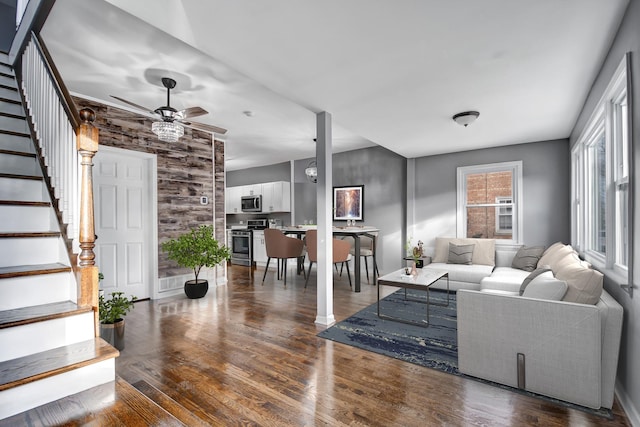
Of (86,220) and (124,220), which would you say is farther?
(124,220)

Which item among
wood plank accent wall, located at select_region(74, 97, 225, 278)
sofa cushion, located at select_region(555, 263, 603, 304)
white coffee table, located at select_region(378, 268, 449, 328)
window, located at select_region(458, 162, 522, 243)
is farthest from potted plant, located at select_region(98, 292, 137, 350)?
window, located at select_region(458, 162, 522, 243)

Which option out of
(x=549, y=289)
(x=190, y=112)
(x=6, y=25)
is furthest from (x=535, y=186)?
(x=6, y=25)

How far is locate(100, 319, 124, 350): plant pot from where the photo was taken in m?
2.68

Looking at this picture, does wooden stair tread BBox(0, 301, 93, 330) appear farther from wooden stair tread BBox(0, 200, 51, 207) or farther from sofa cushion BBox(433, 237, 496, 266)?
sofa cushion BBox(433, 237, 496, 266)

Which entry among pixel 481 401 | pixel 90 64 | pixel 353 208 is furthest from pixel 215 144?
pixel 481 401

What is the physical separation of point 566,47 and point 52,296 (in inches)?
146

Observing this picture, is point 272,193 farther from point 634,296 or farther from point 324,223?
point 634,296

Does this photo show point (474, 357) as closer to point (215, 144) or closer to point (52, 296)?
point (52, 296)

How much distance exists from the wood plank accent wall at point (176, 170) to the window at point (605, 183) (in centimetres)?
497

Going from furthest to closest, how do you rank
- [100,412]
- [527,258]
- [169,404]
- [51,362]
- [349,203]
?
[349,203]
[527,258]
[169,404]
[51,362]
[100,412]

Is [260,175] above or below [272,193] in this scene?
above

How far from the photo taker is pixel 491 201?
5402 mm

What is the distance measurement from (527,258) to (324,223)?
126 inches

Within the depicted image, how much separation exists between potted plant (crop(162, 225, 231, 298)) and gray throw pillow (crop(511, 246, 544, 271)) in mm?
4375
